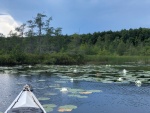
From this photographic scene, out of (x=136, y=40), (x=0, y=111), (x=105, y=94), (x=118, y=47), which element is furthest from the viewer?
(x=136, y=40)

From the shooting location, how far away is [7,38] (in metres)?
61.9

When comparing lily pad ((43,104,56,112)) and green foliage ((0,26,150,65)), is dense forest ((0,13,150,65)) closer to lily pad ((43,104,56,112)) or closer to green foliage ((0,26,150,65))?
green foliage ((0,26,150,65))

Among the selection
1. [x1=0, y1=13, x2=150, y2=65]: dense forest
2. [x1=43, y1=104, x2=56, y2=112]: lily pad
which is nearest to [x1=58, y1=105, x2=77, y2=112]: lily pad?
[x1=43, y1=104, x2=56, y2=112]: lily pad

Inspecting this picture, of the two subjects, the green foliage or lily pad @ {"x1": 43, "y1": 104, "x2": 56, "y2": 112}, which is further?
the green foliage

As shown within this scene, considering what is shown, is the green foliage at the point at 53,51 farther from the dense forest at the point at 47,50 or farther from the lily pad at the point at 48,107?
the lily pad at the point at 48,107

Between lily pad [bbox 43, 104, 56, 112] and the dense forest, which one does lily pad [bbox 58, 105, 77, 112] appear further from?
the dense forest

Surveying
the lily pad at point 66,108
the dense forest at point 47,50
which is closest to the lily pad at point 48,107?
the lily pad at point 66,108

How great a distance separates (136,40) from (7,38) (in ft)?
139

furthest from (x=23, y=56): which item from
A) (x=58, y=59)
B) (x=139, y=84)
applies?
(x=139, y=84)

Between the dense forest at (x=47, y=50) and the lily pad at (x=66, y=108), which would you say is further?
the dense forest at (x=47, y=50)

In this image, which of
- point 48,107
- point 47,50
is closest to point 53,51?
point 47,50

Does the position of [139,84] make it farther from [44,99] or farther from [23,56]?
[23,56]

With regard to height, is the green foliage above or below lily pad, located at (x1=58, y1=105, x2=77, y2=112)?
above

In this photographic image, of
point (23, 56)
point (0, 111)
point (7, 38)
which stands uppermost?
point (7, 38)
